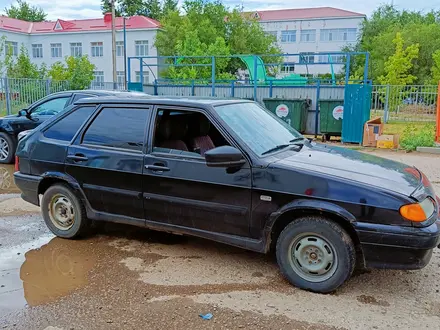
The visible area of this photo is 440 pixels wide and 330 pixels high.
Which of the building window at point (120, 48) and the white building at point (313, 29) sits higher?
the white building at point (313, 29)

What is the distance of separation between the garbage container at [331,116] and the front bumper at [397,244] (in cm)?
1106

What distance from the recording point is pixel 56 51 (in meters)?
49.9

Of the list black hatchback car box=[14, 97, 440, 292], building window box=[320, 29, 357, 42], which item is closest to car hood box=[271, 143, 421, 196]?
black hatchback car box=[14, 97, 440, 292]

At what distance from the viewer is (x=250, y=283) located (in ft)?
12.6

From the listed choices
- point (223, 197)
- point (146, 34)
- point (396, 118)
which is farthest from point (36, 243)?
point (146, 34)

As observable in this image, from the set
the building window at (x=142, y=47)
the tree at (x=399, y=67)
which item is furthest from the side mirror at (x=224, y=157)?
the building window at (x=142, y=47)

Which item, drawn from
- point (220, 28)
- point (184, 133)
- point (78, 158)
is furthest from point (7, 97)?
point (220, 28)

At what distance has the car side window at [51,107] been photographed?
343 inches

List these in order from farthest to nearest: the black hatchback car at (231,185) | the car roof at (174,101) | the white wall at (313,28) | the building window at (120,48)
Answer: the white wall at (313,28) → the building window at (120,48) → the car roof at (174,101) → the black hatchback car at (231,185)

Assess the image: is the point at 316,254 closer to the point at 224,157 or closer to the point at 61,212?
the point at 224,157

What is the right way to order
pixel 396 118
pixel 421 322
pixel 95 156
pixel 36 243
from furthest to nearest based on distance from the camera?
pixel 396 118, pixel 36 243, pixel 95 156, pixel 421 322

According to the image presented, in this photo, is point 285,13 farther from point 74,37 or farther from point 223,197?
point 223,197

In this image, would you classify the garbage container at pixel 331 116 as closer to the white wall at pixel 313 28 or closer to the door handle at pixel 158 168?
the door handle at pixel 158 168

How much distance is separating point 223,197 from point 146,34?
4497 cm
